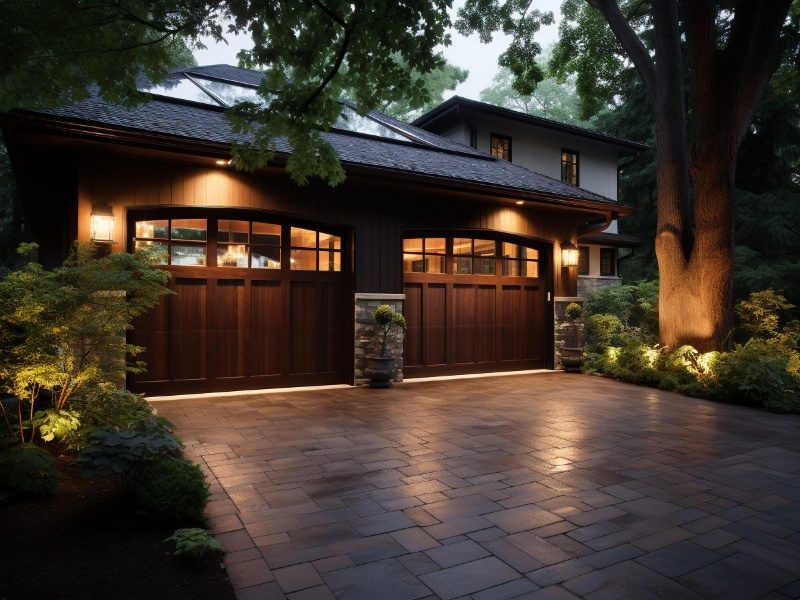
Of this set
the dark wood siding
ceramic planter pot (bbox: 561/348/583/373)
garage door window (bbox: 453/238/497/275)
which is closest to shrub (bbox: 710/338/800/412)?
ceramic planter pot (bbox: 561/348/583/373)

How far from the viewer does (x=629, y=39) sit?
9742 millimetres

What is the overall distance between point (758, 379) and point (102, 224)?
9096 mm

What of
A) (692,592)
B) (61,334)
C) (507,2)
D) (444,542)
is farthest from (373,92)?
(507,2)

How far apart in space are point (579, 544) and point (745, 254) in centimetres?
1503

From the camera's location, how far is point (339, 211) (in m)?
8.30

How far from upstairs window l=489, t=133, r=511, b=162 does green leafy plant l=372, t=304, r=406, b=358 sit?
8.01 m

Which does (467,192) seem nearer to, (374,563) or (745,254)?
(374,563)

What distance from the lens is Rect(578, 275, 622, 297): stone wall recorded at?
1570 cm

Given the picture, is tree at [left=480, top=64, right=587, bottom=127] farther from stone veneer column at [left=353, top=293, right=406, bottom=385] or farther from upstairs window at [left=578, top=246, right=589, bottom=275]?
stone veneer column at [left=353, top=293, right=406, bottom=385]

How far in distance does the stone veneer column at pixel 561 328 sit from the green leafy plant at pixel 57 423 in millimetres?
8853

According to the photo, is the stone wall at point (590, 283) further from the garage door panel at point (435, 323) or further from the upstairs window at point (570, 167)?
the garage door panel at point (435, 323)

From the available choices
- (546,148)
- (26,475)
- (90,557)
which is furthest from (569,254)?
(90,557)

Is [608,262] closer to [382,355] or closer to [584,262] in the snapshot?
[584,262]

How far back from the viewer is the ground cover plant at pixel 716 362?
7164 millimetres
